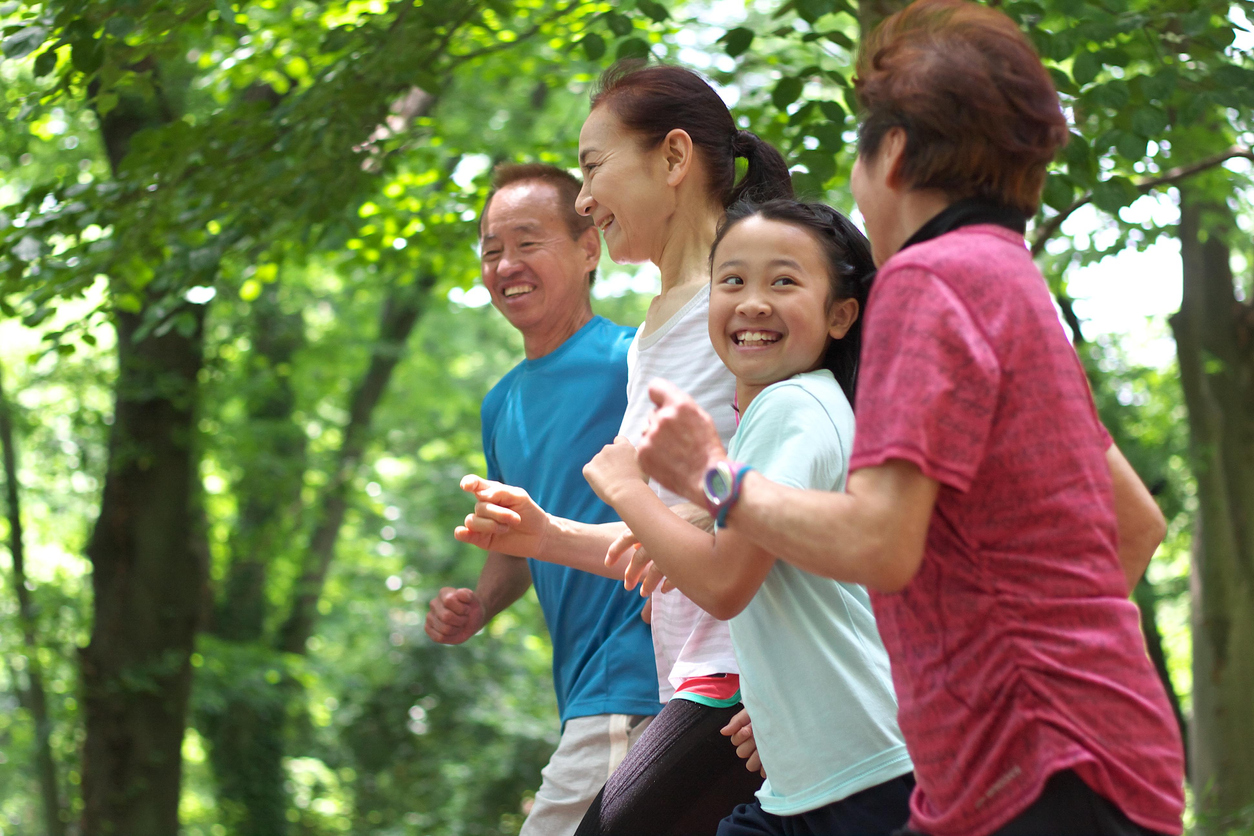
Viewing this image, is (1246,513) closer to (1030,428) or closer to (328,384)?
(1030,428)

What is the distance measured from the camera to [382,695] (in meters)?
14.3

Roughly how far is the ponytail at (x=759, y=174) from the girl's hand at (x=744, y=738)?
1.06 metres

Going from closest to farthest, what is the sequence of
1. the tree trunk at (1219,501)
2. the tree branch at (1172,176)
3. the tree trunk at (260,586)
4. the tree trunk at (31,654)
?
the tree branch at (1172,176), the tree trunk at (1219,501), the tree trunk at (31,654), the tree trunk at (260,586)

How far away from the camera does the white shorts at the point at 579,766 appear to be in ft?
9.00

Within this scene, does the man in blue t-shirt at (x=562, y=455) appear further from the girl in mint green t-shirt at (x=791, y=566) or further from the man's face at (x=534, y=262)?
the girl in mint green t-shirt at (x=791, y=566)

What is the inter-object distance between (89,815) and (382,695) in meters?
7.51

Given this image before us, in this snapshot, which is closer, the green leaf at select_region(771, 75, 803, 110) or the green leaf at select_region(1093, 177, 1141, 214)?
the green leaf at select_region(1093, 177, 1141, 214)

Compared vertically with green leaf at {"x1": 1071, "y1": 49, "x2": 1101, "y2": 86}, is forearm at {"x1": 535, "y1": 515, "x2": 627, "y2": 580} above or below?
below

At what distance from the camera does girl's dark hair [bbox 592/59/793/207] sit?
2.54 m

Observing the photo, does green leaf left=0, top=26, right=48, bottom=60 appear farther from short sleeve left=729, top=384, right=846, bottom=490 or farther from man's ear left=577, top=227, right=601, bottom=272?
short sleeve left=729, top=384, right=846, bottom=490

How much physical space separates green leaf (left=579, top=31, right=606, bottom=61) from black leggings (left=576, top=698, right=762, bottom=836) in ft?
9.34

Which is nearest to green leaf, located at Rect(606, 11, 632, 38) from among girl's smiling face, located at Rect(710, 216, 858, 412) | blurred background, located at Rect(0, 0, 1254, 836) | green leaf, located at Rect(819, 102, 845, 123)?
blurred background, located at Rect(0, 0, 1254, 836)

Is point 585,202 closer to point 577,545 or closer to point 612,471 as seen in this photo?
point 577,545

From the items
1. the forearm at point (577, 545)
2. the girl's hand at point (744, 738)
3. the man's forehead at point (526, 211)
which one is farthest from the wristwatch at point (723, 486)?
the man's forehead at point (526, 211)
